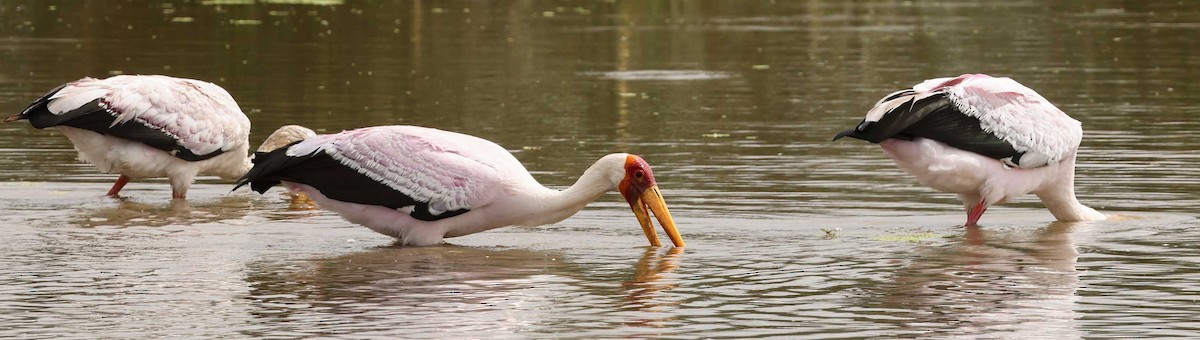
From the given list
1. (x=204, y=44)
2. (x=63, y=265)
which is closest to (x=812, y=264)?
(x=63, y=265)

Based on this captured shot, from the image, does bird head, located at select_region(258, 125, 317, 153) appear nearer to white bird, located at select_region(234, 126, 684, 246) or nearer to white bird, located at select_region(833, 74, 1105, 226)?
white bird, located at select_region(234, 126, 684, 246)

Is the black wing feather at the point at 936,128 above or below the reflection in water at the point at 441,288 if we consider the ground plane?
above

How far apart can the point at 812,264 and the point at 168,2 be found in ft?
112

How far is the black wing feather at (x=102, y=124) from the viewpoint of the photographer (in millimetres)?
13727

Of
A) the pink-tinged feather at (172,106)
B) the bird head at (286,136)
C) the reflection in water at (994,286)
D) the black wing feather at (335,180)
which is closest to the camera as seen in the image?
the reflection in water at (994,286)

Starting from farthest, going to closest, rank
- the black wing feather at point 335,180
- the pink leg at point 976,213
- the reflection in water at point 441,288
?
the pink leg at point 976,213
the black wing feather at point 335,180
the reflection in water at point 441,288

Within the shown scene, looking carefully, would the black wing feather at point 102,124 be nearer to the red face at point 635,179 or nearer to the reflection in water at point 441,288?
the reflection in water at point 441,288

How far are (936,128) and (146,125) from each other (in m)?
5.52

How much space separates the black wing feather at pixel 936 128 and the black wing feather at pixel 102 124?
4850 millimetres

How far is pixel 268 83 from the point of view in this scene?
2402 centimetres

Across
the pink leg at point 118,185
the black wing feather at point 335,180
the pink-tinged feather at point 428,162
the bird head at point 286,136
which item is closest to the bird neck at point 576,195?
the pink-tinged feather at point 428,162

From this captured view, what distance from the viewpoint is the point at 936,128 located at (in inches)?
474

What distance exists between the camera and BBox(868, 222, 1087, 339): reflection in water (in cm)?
877

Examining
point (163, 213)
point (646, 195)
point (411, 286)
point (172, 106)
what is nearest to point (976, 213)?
point (646, 195)
